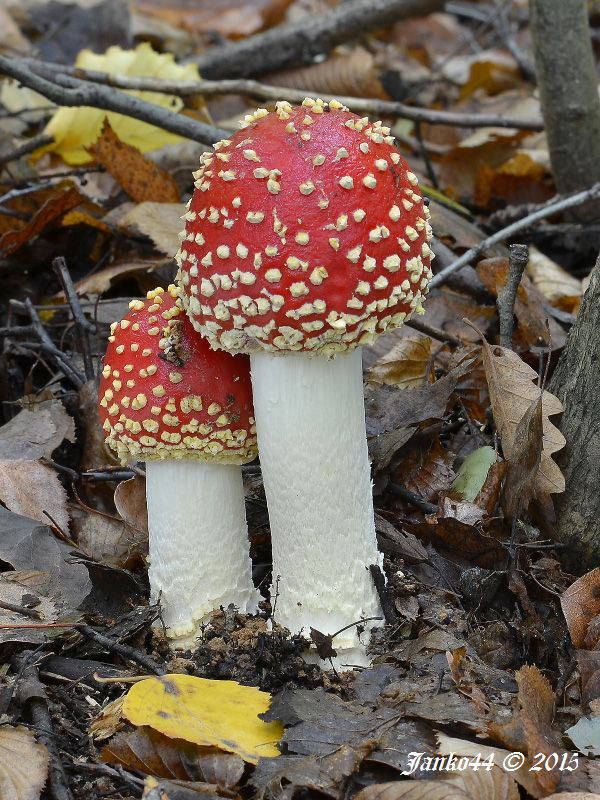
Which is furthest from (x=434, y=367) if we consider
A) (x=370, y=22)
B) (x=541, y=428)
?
(x=370, y=22)

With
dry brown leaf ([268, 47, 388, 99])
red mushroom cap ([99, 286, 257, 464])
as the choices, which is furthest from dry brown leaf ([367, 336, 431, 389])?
dry brown leaf ([268, 47, 388, 99])

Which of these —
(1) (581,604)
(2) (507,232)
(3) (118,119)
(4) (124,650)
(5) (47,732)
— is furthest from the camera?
(3) (118,119)

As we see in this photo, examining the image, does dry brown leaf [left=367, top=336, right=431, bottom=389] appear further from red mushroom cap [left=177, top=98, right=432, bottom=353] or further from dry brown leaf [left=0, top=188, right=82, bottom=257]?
dry brown leaf [left=0, top=188, right=82, bottom=257]

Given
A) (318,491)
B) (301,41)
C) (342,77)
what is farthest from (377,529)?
(301,41)

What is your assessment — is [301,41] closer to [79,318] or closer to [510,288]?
[79,318]

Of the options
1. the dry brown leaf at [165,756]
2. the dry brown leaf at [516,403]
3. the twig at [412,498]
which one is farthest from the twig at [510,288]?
the dry brown leaf at [165,756]

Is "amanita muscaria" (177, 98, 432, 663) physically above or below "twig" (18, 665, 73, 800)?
above
